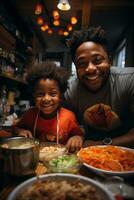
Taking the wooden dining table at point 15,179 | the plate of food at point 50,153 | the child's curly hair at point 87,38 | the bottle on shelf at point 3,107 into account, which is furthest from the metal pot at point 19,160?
the bottle on shelf at point 3,107

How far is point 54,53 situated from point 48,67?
23.4ft

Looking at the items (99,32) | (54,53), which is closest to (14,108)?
(99,32)

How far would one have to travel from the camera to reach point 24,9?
4.50 metres

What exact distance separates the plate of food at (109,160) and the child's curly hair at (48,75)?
27.6 inches

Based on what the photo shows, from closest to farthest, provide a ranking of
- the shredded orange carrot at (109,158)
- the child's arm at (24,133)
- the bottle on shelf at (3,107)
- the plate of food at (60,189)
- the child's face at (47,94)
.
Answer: the plate of food at (60,189)
the shredded orange carrot at (109,158)
the child's arm at (24,133)
the child's face at (47,94)
the bottle on shelf at (3,107)

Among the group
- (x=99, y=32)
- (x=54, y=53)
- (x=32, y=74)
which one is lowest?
(x=32, y=74)

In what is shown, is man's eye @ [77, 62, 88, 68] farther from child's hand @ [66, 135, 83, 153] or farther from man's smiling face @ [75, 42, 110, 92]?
child's hand @ [66, 135, 83, 153]

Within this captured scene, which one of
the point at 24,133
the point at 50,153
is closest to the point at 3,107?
the point at 24,133

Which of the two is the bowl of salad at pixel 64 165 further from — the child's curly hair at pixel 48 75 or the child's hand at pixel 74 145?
the child's curly hair at pixel 48 75

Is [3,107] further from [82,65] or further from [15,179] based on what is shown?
[15,179]

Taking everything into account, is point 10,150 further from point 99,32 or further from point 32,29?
point 32,29

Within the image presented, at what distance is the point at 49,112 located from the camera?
1624 mm

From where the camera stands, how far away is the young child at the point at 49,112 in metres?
1.53

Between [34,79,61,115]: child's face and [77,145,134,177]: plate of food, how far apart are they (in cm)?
55
